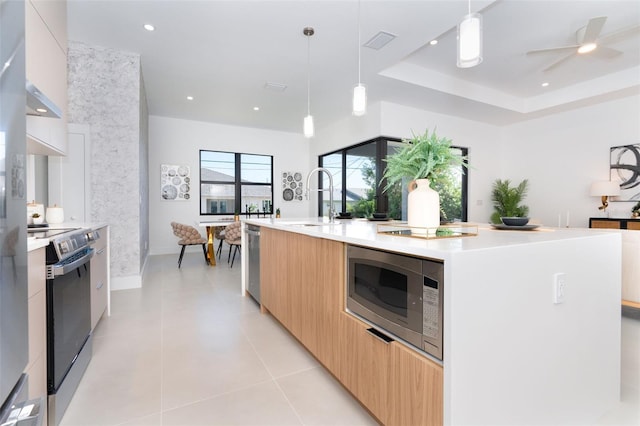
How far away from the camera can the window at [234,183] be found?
6602mm

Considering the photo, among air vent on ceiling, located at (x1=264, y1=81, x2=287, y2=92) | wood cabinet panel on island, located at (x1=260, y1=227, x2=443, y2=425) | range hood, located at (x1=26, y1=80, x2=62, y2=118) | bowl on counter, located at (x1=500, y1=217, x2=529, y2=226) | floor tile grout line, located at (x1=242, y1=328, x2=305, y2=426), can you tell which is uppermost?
air vent on ceiling, located at (x1=264, y1=81, x2=287, y2=92)

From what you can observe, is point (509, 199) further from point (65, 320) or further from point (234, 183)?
point (65, 320)

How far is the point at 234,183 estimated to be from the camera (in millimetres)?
6875

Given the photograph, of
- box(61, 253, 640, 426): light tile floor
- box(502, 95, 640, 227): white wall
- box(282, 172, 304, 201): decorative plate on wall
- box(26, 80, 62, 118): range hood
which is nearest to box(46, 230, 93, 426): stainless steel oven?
box(61, 253, 640, 426): light tile floor

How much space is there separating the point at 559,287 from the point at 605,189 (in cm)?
521

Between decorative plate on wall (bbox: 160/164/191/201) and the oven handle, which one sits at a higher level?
decorative plate on wall (bbox: 160/164/191/201)

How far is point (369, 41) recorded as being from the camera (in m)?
3.31

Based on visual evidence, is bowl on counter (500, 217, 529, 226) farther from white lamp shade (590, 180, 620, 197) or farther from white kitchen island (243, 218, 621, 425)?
white lamp shade (590, 180, 620, 197)

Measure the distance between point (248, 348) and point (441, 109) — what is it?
5243 millimetres

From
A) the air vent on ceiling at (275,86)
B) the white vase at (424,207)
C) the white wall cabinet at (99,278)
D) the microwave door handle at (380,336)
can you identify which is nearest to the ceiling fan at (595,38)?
the white vase at (424,207)

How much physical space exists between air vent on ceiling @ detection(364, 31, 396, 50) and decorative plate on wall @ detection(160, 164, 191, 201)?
15.2 feet

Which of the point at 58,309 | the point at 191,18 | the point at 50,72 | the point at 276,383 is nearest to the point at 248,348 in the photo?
the point at 276,383

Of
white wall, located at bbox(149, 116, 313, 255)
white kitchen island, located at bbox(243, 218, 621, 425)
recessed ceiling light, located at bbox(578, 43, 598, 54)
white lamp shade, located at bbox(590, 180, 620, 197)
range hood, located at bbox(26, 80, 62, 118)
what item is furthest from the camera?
white wall, located at bbox(149, 116, 313, 255)

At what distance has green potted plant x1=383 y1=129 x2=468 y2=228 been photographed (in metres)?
1.36
